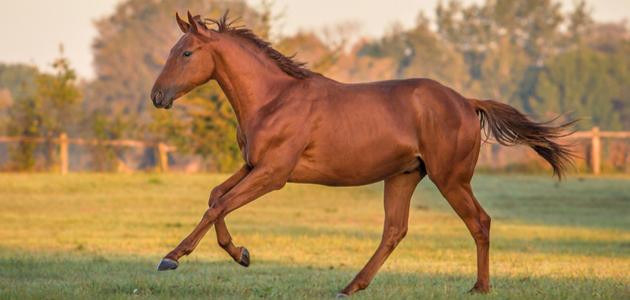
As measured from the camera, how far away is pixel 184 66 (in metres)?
10.7

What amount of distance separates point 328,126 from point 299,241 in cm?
893

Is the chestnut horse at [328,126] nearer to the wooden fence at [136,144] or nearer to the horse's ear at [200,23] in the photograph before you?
the horse's ear at [200,23]

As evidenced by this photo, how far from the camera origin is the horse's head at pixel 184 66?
10625 millimetres

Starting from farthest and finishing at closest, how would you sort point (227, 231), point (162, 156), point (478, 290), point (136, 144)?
point (162, 156) < point (136, 144) < point (478, 290) < point (227, 231)

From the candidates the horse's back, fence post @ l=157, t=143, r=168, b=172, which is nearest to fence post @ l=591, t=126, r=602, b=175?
fence post @ l=157, t=143, r=168, b=172

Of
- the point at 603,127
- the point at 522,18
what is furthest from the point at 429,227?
Result: the point at 522,18

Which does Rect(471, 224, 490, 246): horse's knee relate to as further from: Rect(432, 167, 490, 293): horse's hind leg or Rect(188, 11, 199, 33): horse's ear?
Rect(188, 11, 199, 33): horse's ear

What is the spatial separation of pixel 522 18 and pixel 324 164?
293ft

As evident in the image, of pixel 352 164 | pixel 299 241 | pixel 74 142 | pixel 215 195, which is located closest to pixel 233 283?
pixel 215 195

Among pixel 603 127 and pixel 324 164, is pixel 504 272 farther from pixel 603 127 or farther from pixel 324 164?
pixel 603 127

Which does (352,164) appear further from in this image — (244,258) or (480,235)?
(480,235)

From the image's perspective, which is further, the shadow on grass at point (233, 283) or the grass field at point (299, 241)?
the grass field at point (299, 241)

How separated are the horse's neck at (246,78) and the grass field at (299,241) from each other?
1564 mm

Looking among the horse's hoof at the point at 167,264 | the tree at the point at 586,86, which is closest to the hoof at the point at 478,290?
the horse's hoof at the point at 167,264
